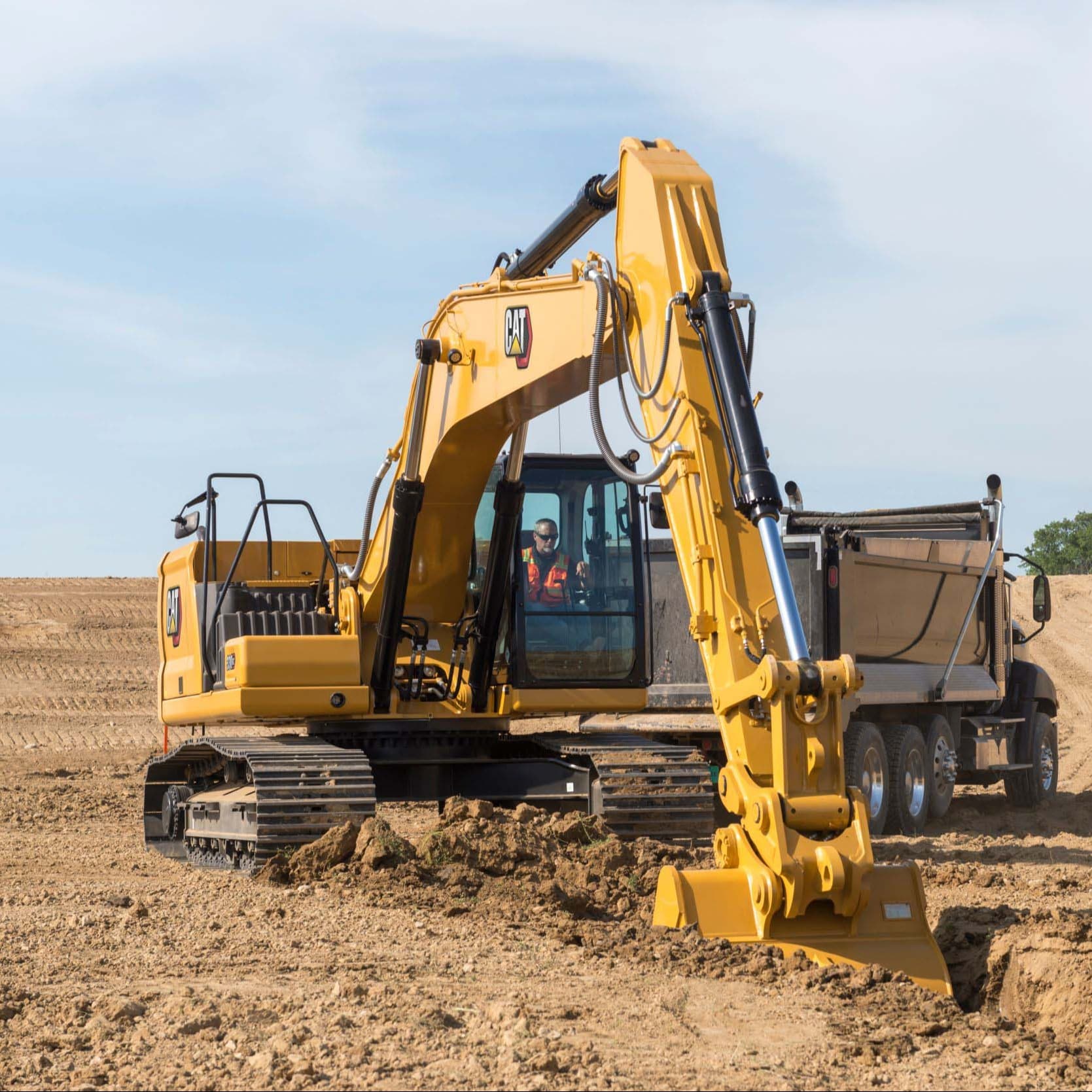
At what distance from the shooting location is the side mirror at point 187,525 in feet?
33.9

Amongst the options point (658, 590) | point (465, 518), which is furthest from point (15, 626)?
point (465, 518)

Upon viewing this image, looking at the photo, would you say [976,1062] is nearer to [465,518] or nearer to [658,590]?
[465,518]

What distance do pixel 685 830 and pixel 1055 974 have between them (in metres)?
3.46

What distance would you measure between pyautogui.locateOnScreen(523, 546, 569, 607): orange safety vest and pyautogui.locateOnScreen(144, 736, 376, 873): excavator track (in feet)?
5.17

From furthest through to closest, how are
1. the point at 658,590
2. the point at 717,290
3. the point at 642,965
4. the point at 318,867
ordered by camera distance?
1. the point at 658,590
2. the point at 318,867
3. the point at 717,290
4. the point at 642,965

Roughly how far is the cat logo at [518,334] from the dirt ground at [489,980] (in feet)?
8.76

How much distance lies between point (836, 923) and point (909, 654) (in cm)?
756

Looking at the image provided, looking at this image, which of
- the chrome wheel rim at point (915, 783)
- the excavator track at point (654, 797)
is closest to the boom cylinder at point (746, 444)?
the excavator track at point (654, 797)

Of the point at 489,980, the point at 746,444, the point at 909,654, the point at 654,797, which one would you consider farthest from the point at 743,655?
the point at 909,654

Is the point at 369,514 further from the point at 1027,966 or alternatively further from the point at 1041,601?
the point at 1041,601

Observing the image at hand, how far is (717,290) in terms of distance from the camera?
7090 mm

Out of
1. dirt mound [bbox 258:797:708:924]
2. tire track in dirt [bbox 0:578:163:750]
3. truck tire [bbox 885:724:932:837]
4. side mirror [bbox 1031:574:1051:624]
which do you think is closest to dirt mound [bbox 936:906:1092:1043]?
dirt mound [bbox 258:797:708:924]

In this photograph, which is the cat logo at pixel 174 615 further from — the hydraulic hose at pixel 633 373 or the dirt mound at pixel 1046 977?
the dirt mound at pixel 1046 977

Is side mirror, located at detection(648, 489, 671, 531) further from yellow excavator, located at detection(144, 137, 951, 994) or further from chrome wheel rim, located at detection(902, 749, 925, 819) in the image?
chrome wheel rim, located at detection(902, 749, 925, 819)
